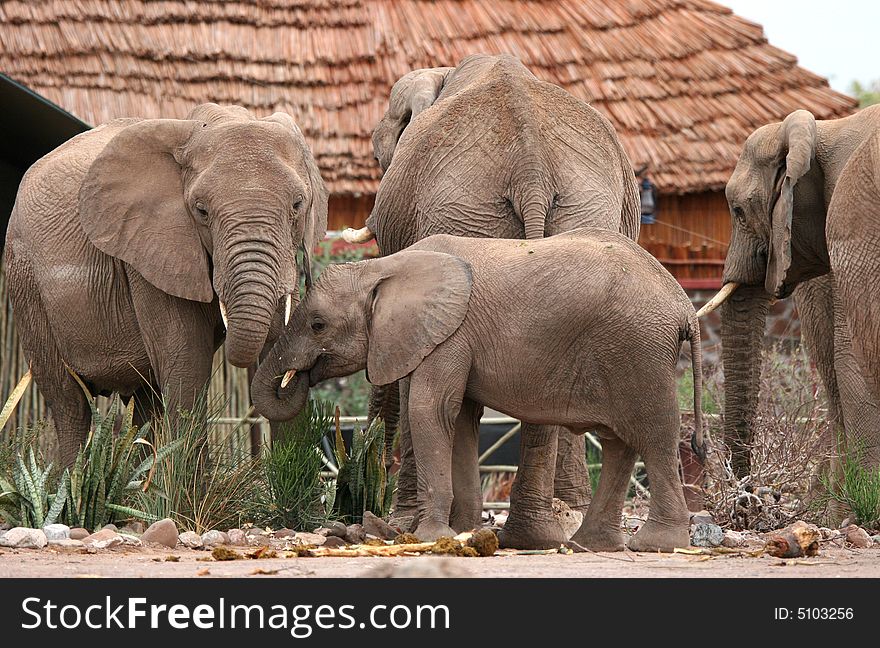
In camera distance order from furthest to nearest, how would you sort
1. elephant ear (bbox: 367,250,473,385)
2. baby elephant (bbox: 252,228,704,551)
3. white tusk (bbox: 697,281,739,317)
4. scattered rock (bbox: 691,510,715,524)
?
white tusk (bbox: 697,281,739,317), scattered rock (bbox: 691,510,715,524), elephant ear (bbox: 367,250,473,385), baby elephant (bbox: 252,228,704,551)

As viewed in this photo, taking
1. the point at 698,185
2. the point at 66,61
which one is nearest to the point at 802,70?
the point at 698,185

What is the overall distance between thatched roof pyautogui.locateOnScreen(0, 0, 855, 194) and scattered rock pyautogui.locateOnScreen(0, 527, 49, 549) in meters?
10.2

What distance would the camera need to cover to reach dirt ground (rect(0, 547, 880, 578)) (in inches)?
214

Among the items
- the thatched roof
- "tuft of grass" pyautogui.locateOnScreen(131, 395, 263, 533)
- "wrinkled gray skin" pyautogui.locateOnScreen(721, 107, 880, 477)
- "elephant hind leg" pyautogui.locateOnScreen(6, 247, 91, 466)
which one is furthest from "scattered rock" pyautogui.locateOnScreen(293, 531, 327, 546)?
the thatched roof

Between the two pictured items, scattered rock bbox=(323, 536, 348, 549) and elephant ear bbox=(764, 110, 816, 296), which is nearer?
scattered rock bbox=(323, 536, 348, 549)

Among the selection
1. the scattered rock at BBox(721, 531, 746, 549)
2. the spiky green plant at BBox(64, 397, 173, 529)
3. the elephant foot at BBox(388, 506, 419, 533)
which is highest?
the spiky green plant at BBox(64, 397, 173, 529)

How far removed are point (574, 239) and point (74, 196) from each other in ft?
9.83

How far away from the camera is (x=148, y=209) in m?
7.73

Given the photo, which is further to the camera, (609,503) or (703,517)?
(703,517)

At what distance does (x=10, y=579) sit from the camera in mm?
5148

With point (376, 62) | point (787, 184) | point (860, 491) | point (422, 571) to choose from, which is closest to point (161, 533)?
point (422, 571)

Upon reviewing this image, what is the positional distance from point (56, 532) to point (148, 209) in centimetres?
176

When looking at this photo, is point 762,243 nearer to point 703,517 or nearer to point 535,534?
point 703,517

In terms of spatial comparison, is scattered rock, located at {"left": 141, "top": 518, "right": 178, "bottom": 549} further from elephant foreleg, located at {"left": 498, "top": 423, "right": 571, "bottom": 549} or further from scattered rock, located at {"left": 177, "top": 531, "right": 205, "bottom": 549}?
elephant foreleg, located at {"left": 498, "top": 423, "right": 571, "bottom": 549}
